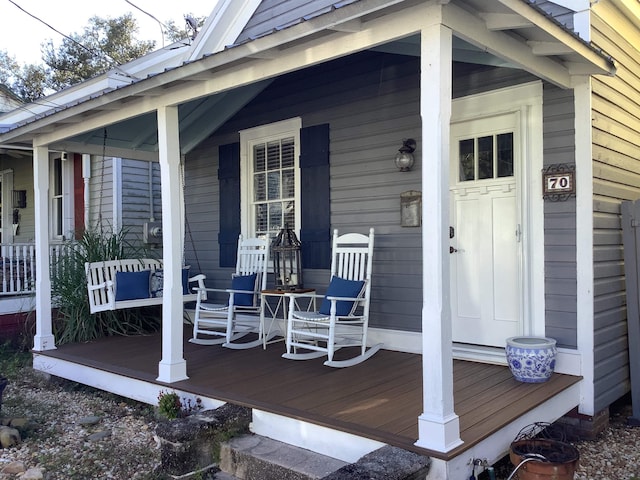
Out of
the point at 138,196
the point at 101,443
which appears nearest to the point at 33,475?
the point at 101,443

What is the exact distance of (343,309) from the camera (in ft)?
13.8

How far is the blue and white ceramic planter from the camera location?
347 centimetres

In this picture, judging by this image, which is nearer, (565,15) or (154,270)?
(565,15)

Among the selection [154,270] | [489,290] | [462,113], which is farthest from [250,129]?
[489,290]

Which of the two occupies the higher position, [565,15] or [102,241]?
[565,15]

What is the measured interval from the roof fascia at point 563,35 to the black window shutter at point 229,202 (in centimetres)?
372

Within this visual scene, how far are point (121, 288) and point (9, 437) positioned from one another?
5.91ft

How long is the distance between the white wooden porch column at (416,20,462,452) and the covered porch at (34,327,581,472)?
0.62ft

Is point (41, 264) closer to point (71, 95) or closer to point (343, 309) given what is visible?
point (343, 309)

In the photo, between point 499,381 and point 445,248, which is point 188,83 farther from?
point 499,381

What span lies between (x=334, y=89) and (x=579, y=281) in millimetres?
2764

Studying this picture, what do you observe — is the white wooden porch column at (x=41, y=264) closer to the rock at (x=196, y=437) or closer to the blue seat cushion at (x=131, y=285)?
the blue seat cushion at (x=131, y=285)

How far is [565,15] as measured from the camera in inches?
151

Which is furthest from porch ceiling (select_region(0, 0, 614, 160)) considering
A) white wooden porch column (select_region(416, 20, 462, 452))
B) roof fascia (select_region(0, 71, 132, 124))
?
roof fascia (select_region(0, 71, 132, 124))
